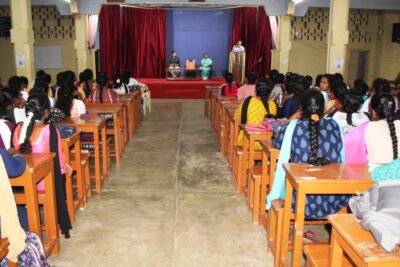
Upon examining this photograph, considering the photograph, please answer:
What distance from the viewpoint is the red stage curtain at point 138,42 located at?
14939mm

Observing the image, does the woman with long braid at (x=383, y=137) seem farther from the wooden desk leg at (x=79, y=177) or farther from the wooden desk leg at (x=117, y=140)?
the wooden desk leg at (x=117, y=140)

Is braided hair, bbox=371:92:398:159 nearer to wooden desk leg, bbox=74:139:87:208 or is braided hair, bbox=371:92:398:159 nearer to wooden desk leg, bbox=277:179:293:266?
wooden desk leg, bbox=277:179:293:266

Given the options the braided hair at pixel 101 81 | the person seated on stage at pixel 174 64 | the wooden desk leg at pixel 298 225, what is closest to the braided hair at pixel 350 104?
the wooden desk leg at pixel 298 225

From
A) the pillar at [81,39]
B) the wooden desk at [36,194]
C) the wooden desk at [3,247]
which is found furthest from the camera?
the pillar at [81,39]

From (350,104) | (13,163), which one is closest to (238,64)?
(350,104)

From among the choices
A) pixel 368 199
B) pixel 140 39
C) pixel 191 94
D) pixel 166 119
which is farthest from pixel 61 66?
pixel 368 199

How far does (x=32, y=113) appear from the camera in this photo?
3057mm

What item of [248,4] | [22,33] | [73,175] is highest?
[248,4]

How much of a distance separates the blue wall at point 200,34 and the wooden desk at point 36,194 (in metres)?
12.6

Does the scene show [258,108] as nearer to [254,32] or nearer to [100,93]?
[100,93]

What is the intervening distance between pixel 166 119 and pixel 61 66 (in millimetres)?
6317

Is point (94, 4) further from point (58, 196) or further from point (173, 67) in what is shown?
point (58, 196)

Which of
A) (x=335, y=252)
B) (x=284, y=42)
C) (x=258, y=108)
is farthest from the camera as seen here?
(x=284, y=42)

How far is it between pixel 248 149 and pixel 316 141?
4.69 ft
